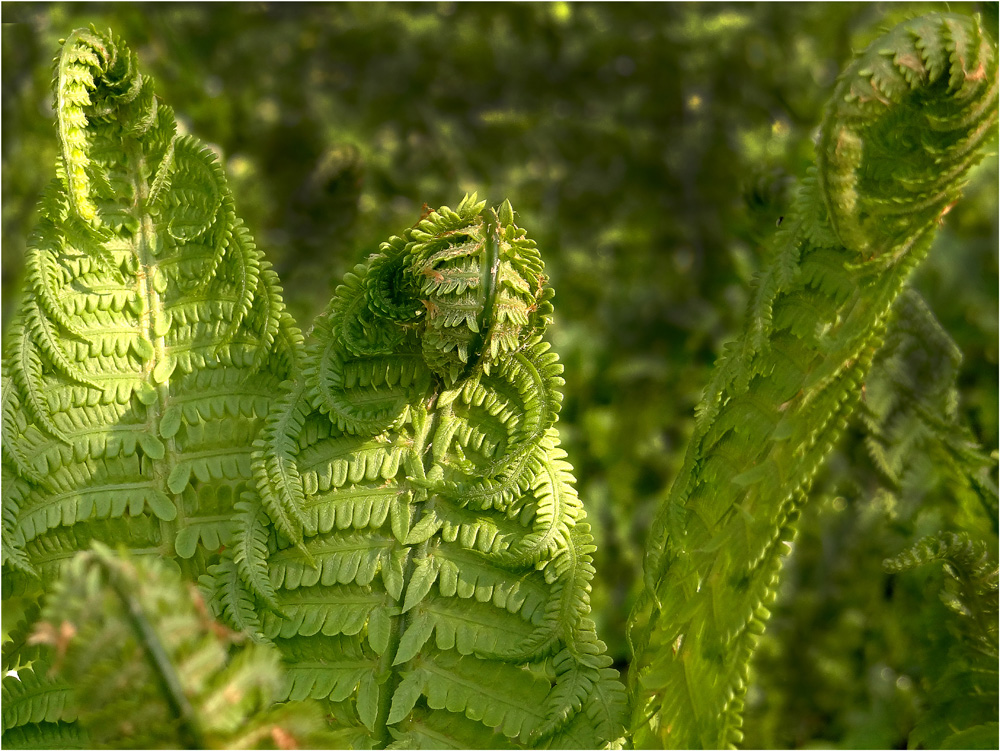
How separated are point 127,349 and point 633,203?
103 inches

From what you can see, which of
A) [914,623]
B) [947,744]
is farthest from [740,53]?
[947,744]

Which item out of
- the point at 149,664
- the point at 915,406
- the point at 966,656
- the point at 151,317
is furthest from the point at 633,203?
the point at 149,664

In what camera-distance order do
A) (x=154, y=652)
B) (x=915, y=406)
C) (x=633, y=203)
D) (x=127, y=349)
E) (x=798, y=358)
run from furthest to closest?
(x=633, y=203)
(x=915, y=406)
(x=127, y=349)
(x=798, y=358)
(x=154, y=652)

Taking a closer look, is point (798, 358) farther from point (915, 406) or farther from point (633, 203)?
point (633, 203)

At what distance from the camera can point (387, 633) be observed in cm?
75

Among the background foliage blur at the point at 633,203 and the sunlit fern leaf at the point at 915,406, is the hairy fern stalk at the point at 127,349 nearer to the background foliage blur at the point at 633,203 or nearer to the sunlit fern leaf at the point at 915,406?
the background foliage blur at the point at 633,203

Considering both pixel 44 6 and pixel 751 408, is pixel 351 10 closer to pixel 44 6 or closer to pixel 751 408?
pixel 44 6

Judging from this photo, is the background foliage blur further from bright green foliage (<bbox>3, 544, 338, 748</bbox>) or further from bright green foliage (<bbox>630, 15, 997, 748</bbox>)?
bright green foliage (<bbox>3, 544, 338, 748</bbox>)

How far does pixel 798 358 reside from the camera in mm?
696

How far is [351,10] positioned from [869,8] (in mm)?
1661

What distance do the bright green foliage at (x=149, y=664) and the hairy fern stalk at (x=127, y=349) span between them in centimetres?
28

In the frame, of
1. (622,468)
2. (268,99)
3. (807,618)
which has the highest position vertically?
(268,99)

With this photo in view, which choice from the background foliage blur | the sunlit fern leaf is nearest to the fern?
the background foliage blur

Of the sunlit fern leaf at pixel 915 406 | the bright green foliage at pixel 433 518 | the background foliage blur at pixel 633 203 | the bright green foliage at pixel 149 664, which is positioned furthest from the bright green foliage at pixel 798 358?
the sunlit fern leaf at pixel 915 406
